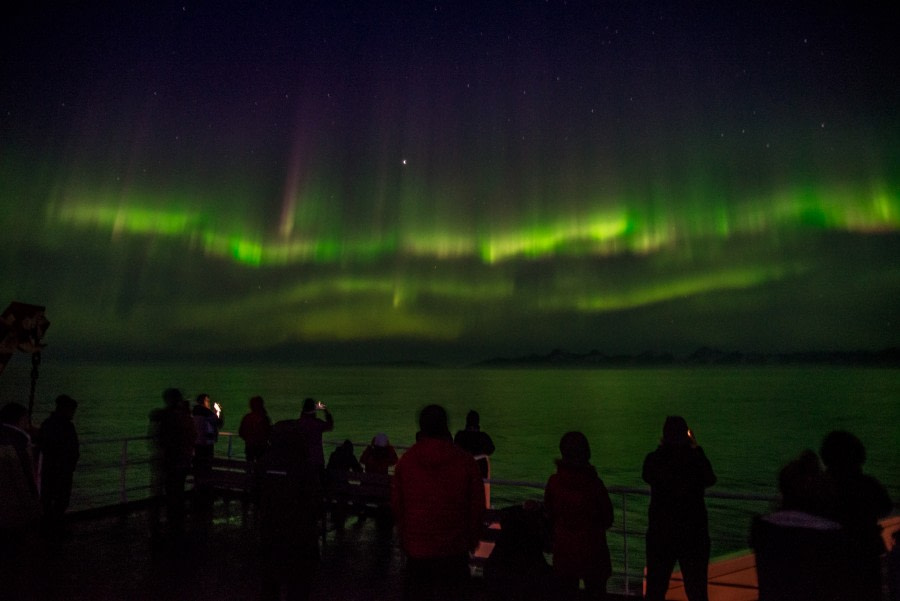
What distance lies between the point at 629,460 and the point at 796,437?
115 feet

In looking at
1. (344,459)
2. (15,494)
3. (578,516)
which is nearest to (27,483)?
(15,494)

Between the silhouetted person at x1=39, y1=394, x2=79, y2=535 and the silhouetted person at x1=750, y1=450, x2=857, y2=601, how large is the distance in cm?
903

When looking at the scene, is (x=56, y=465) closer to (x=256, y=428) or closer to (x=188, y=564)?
(x=188, y=564)

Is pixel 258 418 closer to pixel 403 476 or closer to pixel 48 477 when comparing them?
pixel 48 477

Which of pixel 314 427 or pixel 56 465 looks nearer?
pixel 314 427

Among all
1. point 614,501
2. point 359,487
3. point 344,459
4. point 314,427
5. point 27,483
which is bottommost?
point 614,501

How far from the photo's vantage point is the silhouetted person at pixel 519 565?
411 cm

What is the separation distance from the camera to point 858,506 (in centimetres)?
373

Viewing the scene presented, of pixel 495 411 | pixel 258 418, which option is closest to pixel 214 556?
pixel 258 418

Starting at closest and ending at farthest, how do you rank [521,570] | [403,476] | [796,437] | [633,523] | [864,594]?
[864,594] < [521,570] < [403,476] < [633,523] < [796,437]

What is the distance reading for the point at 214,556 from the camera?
8391 mm

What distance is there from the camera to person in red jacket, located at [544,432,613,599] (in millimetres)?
4887

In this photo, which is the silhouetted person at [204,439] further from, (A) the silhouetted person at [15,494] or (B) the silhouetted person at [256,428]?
(A) the silhouetted person at [15,494]

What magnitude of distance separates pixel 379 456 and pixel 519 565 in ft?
25.8
